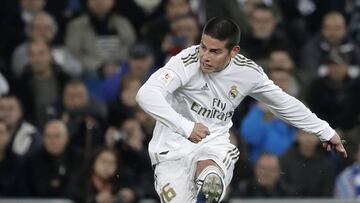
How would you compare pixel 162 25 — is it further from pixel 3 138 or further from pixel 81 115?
pixel 3 138

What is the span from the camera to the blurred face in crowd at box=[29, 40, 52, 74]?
1597 centimetres

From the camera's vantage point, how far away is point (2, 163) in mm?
14906

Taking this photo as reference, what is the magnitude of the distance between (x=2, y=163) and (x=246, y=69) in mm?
4709

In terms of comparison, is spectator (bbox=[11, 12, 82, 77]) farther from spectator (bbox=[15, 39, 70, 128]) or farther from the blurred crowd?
spectator (bbox=[15, 39, 70, 128])

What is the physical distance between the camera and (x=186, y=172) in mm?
10961

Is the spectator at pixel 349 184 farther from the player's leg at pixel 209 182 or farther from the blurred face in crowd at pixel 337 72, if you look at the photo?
the player's leg at pixel 209 182

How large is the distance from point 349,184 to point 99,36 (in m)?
3.77

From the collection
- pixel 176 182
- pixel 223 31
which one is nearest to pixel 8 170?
pixel 176 182

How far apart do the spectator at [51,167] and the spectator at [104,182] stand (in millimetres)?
640

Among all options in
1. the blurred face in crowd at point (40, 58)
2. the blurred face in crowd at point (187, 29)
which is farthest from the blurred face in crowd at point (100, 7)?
the blurred face in crowd at point (40, 58)

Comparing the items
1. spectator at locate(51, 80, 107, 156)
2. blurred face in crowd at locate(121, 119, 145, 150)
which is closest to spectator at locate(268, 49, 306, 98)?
blurred face in crowd at locate(121, 119, 145, 150)

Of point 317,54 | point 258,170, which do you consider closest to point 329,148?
point 258,170

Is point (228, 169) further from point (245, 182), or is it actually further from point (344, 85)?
point (344, 85)

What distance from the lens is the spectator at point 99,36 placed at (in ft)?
54.9
